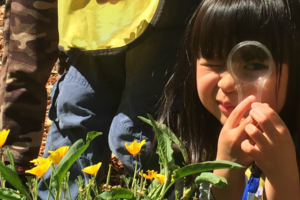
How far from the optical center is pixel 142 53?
5.25 feet

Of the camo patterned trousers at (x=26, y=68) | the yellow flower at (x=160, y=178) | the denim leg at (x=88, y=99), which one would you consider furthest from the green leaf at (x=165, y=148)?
the camo patterned trousers at (x=26, y=68)

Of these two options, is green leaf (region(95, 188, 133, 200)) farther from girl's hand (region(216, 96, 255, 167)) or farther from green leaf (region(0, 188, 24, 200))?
girl's hand (region(216, 96, 255, 167))

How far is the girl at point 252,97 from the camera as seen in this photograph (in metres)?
1.01

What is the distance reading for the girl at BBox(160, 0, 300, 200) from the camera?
1011 mm

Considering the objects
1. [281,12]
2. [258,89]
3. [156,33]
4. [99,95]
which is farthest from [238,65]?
[99,95]

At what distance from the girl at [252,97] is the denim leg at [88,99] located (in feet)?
1.36

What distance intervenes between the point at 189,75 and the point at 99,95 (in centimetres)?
45

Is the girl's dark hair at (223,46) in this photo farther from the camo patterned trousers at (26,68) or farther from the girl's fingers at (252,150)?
the camo patterned trousers at (26,68)

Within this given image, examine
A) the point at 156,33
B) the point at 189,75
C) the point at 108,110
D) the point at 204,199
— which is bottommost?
the point at 204,199

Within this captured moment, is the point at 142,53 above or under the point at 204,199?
above

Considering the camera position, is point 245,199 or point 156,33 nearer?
point 245,199

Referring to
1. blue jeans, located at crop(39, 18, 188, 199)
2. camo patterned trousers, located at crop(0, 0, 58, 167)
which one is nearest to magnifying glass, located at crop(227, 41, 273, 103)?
blue jeans, located at crop(39, 18, 188, 199)

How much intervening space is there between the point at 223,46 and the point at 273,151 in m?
0.33

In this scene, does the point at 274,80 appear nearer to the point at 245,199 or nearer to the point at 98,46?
the point at 245,199
